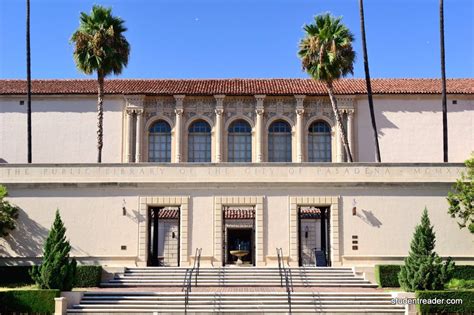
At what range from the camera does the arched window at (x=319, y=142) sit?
44.8 meters

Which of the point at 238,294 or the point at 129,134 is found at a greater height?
the point at 129,134

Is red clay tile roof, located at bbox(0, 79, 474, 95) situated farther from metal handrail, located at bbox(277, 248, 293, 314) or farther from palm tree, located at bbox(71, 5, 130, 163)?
metal handrail, located at bbox(277, 248, 293, 314)

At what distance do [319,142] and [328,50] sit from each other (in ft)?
27.0

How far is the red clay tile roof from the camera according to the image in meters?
44.8

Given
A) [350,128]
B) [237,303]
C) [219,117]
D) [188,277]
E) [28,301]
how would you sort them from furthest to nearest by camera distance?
[219,117], [350,128], [188,277], [237,303], [28,301]

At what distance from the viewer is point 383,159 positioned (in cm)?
4434

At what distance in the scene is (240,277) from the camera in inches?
1166

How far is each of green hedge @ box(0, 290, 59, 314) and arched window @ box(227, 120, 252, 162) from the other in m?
21.6

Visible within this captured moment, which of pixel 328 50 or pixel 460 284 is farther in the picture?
pixel 328 50

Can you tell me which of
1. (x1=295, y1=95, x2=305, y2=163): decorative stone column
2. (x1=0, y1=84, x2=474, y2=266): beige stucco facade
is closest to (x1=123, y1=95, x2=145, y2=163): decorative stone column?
(x1=295, y1=95, x2=305, y2=163): decorative stone column

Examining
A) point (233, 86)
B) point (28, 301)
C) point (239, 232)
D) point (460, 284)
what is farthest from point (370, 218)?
point (233, 86)

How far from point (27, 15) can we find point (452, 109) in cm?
2717

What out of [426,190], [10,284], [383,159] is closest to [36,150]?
[10,284]

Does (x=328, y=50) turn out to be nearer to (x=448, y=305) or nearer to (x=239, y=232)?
(x=239, y=232)
